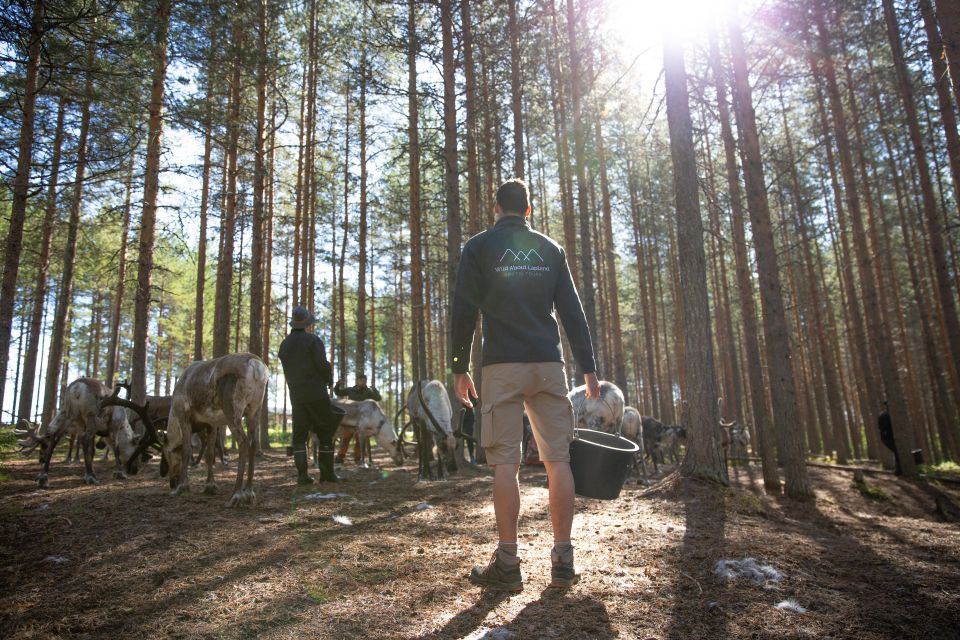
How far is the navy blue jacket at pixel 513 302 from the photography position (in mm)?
3549

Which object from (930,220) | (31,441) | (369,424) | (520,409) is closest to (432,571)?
(520,409)

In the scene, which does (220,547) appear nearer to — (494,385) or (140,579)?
(140,579)

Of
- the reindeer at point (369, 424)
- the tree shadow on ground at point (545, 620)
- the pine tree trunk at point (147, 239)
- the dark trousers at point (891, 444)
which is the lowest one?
the dark trousers at point (891, 444)

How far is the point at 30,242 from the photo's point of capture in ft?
54.5

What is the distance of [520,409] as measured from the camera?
3.55 meters

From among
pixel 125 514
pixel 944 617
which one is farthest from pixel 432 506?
pixel 944 617

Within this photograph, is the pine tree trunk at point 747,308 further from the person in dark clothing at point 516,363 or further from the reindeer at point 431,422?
the person in dark clothing at point 516,363

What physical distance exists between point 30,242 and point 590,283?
17402 millimetres

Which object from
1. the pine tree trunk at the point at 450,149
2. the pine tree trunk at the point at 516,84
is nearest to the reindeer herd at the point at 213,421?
the pine tree trunk at the point at 450,149

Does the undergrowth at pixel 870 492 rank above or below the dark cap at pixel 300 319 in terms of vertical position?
below

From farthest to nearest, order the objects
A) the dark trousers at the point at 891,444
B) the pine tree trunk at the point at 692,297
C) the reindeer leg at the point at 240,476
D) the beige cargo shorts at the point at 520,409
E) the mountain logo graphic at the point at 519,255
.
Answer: the dark trousers at the point at 891,444 < the pine tree trunk at the point at 692,297 < the reindeer leg at the point at 240,476 < the mountain logo graphic at the point at 519,255 < the beige cargo shorts at the point at 520,409

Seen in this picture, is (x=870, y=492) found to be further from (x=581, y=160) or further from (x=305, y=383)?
(x=305, y=383)

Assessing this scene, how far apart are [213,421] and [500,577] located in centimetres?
478

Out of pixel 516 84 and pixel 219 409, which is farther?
pixel 516 84
